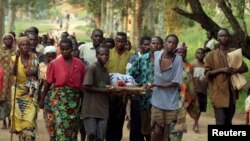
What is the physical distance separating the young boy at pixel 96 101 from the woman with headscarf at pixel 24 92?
3.22 ft

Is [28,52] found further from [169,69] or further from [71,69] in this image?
[169,69]

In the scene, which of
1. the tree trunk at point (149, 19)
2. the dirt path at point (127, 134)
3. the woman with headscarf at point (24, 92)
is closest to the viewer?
the woman with headscarf at point (24, 92)

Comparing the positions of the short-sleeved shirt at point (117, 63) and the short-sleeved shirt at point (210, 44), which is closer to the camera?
the short-sleeved shirt at point (117, 63)

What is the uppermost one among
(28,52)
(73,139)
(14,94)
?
(28,52)

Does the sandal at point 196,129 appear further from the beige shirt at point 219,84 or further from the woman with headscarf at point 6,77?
the woman with headscarf at point 6,77

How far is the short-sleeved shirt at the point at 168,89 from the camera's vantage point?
8.20m

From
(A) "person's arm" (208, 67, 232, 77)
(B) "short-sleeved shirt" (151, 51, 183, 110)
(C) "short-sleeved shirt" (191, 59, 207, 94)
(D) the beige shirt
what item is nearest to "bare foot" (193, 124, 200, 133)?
(C) "short-sleeved shirt" (191, 59, 207, 94)

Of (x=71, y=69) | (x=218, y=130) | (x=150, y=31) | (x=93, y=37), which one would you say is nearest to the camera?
(x=218, y=130)

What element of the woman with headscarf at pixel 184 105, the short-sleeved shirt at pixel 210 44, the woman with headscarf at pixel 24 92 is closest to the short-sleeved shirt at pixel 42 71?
the woman with headscarf at pixel 24 92

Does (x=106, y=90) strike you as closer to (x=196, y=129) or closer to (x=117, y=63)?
(x=117, y=63)

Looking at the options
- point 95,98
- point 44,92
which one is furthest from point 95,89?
point 44,92

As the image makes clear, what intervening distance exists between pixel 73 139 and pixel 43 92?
74 cm

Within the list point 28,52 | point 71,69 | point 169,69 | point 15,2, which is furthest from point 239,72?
point 15,2

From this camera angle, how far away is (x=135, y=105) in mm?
9117
